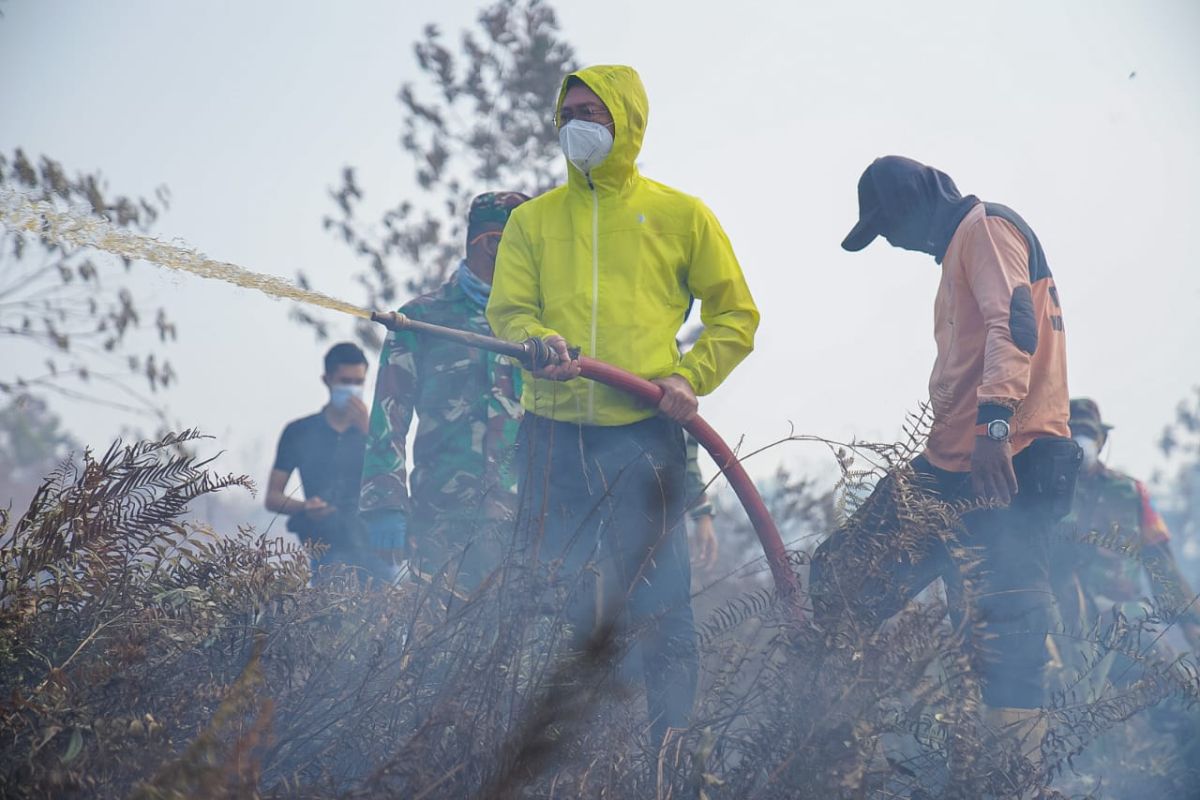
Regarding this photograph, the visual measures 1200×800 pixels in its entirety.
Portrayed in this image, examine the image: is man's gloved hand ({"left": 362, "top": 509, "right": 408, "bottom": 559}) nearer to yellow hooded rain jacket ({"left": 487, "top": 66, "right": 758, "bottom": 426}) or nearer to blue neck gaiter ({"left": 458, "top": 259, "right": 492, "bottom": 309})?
blue neck gaiter ({"left": 458, "top": 259, "right": 492, "bottom": 309})

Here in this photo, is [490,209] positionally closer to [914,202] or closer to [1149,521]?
[914,202]

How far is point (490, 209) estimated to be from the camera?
5.69 meters

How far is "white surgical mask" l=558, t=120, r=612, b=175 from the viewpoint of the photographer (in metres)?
4.42

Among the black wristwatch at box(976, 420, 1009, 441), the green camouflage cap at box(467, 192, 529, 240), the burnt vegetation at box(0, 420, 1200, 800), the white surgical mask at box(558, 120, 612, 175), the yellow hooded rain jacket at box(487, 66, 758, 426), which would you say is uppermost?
the green camouflage cap at box(467, 192, 529, 240)

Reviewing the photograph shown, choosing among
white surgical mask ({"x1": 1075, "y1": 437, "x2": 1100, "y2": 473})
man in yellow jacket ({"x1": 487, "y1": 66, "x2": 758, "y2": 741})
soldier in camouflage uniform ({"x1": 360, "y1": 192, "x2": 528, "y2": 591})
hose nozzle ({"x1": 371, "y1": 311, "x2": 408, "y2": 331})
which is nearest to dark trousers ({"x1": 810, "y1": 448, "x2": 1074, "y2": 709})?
man in yellow jacket ({"x1": 487, "y1": 66, "x2": 758, "y2": 741})

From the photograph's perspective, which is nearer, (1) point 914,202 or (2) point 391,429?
(1) point 914,202

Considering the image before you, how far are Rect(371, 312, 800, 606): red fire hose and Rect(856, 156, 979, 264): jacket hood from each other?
993 mm

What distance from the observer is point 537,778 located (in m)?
2.97

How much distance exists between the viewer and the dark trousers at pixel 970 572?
355cm

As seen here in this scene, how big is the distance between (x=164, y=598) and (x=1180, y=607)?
10.0 feet

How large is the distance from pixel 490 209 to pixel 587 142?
1.35 meters

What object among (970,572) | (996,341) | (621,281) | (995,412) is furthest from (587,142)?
(970,572)

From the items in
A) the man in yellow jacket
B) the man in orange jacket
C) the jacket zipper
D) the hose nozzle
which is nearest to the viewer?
the man in orange jacket

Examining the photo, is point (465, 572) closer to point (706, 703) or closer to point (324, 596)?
point (324, 596)
